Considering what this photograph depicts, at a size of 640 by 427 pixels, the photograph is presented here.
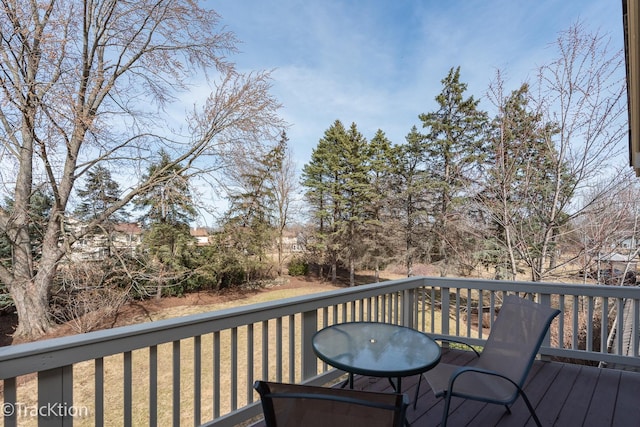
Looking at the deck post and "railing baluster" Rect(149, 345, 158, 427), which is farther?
"railing baluster" Rect(149, 345, 158, 427)

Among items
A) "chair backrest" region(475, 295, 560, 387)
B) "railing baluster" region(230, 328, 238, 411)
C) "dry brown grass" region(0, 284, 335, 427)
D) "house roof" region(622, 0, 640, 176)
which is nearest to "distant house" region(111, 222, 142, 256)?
"dry brown grass" region(0, 284, 335, 427)

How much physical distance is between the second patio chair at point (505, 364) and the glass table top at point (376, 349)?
0.23m

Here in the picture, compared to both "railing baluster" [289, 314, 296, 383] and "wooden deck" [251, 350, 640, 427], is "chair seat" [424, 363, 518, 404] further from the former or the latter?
"railing baluster" [289, 314, 296, 383]

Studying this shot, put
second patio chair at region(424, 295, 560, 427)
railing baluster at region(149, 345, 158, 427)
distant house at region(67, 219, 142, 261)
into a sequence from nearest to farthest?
railing baluster at region(149, 345, 158, 427)
second patio chair at region(424, 295, 560, 427)
distant house at region(67, 219, 142, 261)

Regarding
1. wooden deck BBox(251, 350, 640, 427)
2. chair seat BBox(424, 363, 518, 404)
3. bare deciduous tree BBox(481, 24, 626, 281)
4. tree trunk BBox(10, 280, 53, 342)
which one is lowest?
tree trunk BBox(10, 280, 53, 342)

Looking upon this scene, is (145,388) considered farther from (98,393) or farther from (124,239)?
(98,393)

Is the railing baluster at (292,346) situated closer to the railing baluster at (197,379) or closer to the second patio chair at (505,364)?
the railing baluster at (197,379)

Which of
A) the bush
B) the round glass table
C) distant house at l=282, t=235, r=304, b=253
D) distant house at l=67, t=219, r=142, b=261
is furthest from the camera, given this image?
distant house at l=282, t=235, r=304, b=253

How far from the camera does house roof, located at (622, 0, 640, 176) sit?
201 cm

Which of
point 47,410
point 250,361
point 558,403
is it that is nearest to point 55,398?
point 47,410

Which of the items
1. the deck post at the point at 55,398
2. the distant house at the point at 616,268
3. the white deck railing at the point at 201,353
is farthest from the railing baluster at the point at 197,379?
Answer: the distant house at the point at 616,268

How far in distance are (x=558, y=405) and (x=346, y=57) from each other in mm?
8399

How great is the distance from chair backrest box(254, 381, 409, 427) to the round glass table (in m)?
0.73

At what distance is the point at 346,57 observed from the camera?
8.38m
